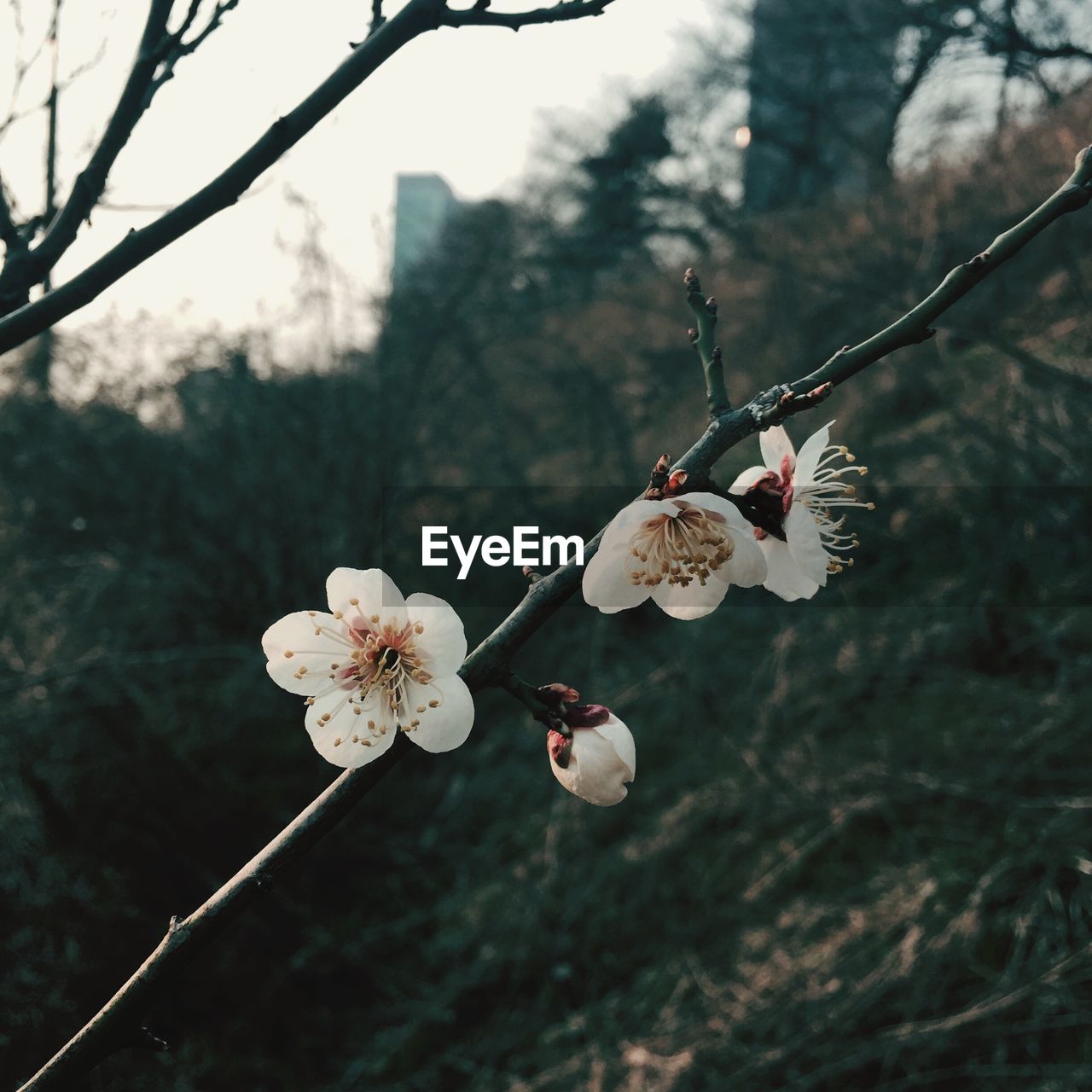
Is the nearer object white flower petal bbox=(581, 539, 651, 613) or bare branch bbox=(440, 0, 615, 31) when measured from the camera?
white flower petal bbox=(581, 539, 651, 613)

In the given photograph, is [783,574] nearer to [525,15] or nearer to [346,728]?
[346,728]

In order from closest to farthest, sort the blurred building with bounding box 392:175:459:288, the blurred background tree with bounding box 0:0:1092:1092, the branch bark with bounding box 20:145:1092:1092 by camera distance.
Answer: the branch bark with bounding box 20:145:1092:1092 < the blurred background tree with bounding box 0:0:1092:1092 < the blurred building with bounding box 392:175:459:288

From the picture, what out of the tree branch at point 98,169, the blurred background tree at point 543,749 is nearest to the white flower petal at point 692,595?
the tree branch at point 98,169

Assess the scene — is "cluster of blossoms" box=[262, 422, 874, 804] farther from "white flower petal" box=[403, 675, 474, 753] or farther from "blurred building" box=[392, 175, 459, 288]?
"blurred building" box=[392, 175, 459, 288]

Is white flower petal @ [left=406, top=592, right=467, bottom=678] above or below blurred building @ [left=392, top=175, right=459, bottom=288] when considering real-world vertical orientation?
below

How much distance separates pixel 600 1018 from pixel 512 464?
280cm

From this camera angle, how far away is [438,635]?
63 centimetres

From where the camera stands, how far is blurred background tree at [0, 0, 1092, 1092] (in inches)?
88.0

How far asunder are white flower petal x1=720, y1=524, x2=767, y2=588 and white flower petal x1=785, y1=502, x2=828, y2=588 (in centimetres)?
3

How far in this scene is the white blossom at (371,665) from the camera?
564 mm

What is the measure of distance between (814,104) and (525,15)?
9.58 metres

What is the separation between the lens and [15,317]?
2.29 ft

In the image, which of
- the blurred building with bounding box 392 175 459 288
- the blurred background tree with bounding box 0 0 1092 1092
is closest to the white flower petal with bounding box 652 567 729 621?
the blurred background tree with bounding box 0 0 1092 1092

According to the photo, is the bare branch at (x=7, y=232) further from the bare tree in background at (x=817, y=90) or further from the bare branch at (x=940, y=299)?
the bare tree in background at (x=817, y=90)
